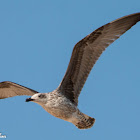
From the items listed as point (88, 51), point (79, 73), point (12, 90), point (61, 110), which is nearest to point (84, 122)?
point (61, 110)

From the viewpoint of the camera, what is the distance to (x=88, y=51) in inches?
345

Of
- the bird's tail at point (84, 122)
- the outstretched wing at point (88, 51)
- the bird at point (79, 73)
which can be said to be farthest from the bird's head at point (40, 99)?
the bird's tail at point (84, 122)

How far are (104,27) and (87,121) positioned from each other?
8.05 ft

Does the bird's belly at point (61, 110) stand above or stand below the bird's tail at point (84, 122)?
above

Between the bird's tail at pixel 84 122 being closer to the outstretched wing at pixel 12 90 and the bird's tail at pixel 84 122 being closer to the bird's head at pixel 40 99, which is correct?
the bird's head at pixel 40 99

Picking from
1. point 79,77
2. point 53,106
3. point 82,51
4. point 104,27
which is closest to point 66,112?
point 53,106

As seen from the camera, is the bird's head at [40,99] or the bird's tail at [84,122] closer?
the bird's head at [40,99]

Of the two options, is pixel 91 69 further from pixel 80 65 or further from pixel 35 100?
pixel 35 100

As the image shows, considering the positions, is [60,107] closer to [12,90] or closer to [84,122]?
[84,122]

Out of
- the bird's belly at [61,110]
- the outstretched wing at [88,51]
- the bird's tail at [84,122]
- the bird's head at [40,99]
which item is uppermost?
the outstretched wing at [88,51]

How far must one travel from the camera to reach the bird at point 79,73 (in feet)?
28.1

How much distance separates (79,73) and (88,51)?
630mm

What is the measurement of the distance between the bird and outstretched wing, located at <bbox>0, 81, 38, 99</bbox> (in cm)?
125

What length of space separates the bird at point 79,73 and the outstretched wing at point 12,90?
1.25 meters
